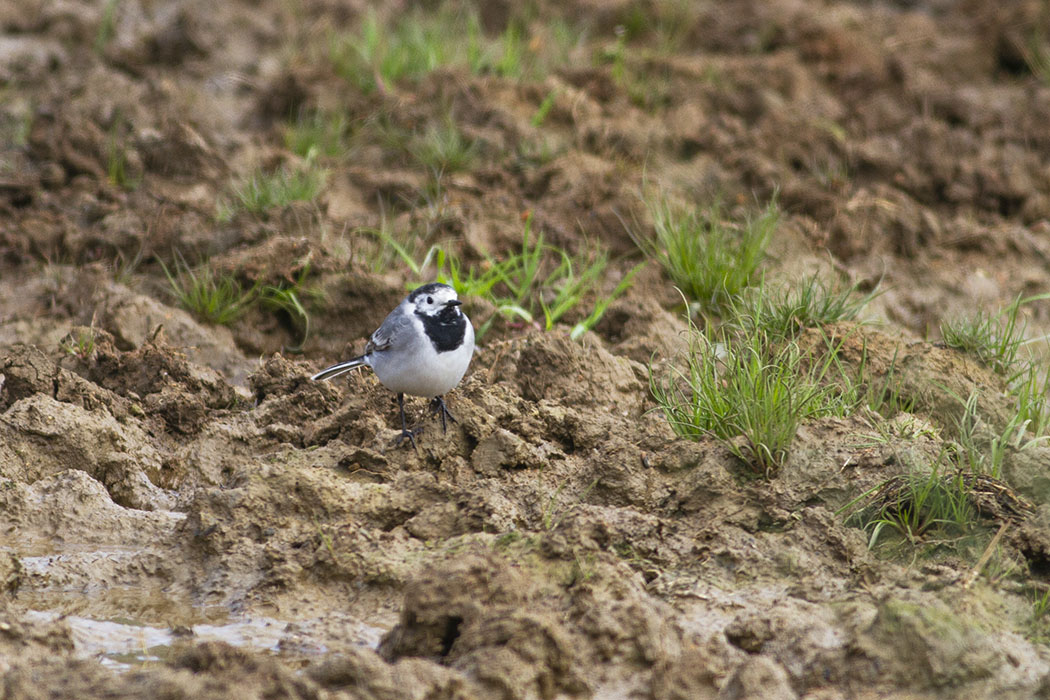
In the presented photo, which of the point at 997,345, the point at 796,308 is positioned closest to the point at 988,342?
the point at 997,345

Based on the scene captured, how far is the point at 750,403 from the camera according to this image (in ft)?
15.9

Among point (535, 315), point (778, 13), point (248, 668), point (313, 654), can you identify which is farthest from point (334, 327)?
point (778, 13)

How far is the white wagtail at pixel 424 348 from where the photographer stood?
203 inches

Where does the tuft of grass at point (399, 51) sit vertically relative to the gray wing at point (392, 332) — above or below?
above

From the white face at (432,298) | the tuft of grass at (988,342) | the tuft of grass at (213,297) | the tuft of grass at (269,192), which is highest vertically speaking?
the white face at (432,298)

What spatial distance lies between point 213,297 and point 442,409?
2.13 metres

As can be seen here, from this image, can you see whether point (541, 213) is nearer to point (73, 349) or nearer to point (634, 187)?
point (634, 187)

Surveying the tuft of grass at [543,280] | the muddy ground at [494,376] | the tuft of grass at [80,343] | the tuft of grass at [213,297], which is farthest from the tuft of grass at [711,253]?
the tuft of grass at [80,343]

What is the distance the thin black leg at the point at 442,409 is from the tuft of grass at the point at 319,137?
331cm

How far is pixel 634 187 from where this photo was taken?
26.0ft

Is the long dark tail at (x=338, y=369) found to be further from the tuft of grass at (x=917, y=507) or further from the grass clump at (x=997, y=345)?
the grass clump at (x=997, y=345)

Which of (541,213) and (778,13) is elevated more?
(778,13)

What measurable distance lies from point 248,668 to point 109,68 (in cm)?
727

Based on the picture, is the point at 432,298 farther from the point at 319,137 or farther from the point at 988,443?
the point at 319,137
